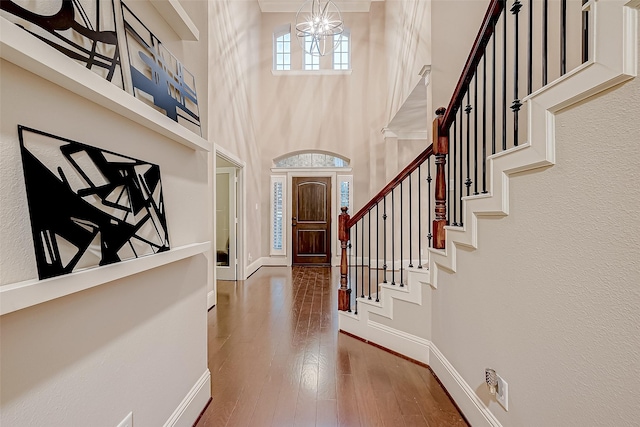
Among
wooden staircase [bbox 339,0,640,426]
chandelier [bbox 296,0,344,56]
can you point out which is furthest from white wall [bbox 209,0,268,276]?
wooden staircase [bbox 339,0,640,426]

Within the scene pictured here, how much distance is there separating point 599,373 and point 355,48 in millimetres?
6988

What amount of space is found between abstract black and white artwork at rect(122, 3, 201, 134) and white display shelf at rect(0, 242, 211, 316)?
65cm

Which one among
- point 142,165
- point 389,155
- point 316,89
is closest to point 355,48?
point 316,89

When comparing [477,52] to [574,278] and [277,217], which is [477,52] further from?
[277,217]

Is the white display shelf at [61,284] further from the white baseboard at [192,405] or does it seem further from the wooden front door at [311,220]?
the wooden front door at [311,220]

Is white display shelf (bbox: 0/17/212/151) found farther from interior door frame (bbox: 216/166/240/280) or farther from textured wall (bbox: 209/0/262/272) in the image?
interior door frame (bbox: 216/166/240/280)

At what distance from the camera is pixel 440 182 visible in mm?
2262

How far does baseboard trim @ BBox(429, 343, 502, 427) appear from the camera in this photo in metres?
1.58

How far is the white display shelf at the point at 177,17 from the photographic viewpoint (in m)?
1.47

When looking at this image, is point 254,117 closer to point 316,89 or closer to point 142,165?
point 316,89

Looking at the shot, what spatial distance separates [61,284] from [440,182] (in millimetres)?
2119

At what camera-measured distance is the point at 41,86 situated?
0.84 meters

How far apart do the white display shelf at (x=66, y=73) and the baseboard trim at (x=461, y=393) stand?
199 centimetres

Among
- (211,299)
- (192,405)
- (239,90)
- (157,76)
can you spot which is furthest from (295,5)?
(192,405)
